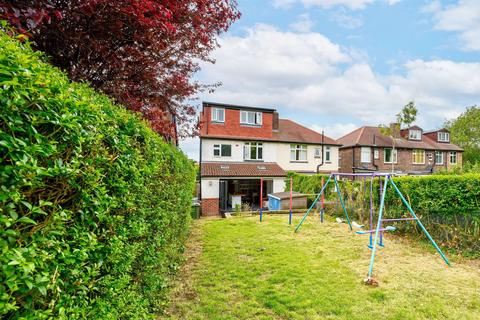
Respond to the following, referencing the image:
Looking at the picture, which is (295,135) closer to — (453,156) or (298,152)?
(298,152)

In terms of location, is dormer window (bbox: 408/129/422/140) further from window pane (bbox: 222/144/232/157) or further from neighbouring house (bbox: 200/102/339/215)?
window pane (bbox: 222/144/232/157)

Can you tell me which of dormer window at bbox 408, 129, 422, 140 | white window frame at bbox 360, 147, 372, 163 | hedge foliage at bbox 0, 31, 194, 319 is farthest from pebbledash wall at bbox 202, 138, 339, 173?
hedge foliage at bbox 0, 31, 194, 319

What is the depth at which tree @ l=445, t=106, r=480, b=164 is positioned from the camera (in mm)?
38938

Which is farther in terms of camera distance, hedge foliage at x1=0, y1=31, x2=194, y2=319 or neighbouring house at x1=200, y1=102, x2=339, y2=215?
neighbouring house at x1=200, y1=102, x2=339, y2=215

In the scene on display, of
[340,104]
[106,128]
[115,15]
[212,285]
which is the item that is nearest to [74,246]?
[106,128]

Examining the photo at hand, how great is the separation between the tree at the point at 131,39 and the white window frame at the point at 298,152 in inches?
730

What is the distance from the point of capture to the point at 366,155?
28.6m

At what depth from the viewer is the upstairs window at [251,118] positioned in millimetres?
21469

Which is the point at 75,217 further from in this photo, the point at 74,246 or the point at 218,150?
the point at 218,150

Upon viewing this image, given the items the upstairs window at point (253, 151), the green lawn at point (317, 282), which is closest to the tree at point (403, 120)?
the upstairs window at point (253, 151)

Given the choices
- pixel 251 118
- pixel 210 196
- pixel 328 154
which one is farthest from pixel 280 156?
pixel 210 196

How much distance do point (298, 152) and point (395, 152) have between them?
45.9 ft

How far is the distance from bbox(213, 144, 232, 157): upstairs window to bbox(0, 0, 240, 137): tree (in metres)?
14.8

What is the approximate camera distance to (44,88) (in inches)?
52.6
